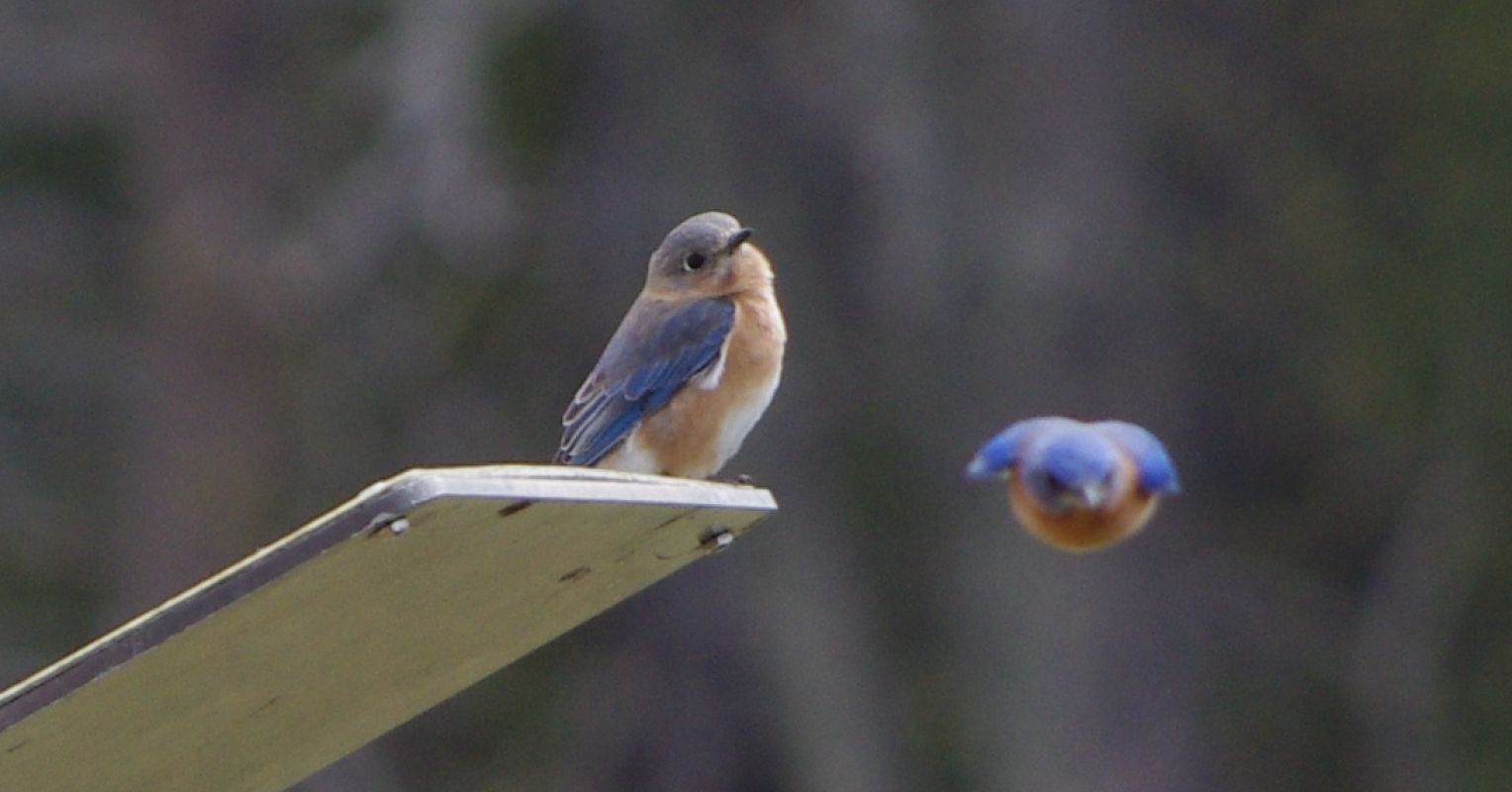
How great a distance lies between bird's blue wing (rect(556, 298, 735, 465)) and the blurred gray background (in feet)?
11.1

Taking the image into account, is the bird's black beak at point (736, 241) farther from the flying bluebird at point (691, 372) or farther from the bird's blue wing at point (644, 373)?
the bird's blue wing at point (644, 373)

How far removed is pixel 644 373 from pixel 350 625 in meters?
3.12


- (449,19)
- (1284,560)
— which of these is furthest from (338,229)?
(1284,560)

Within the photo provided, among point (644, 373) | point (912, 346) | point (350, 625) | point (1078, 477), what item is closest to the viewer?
point (350, 625)

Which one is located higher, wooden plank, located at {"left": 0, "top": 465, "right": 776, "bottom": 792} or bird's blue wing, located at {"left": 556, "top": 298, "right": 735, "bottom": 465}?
bird's blue wing, located at {"left": 556, "top": 298, "right": 735, "bottom": 465}

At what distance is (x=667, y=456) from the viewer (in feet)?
20.7

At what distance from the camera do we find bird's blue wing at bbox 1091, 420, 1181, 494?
3715 mm

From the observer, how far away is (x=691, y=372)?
6328 mm

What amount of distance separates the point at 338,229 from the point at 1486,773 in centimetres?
639

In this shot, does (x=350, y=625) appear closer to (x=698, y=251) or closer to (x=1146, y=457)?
(x=1146, y=457)

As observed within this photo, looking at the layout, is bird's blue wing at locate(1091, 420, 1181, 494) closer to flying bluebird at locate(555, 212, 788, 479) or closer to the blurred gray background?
flying bluebird at locate(555, 212, 788, 479)

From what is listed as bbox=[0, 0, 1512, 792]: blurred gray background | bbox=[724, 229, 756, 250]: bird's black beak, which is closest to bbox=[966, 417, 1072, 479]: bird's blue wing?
bbox=[724, 229, 756, 250]: bird's black beak

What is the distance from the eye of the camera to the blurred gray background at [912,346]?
10.7m

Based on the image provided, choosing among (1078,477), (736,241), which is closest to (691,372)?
(736,241)
